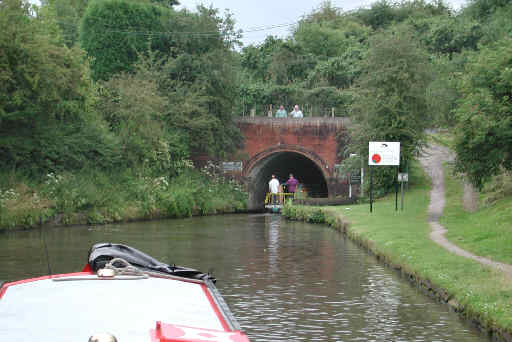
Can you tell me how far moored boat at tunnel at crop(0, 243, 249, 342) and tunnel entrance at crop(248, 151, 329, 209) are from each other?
34346 millimetres

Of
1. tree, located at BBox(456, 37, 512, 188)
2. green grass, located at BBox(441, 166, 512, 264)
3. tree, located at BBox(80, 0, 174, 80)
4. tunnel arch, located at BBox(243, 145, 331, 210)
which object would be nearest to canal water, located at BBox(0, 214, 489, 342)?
green grass, located at BBox(441, 166, 512, 264)

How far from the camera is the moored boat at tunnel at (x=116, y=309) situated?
644 cm

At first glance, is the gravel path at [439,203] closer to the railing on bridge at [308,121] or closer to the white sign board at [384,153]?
the white sign board at [384,153]

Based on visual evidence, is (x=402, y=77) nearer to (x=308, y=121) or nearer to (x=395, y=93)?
(x=395, y=93)

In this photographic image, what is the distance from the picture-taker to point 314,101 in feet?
172

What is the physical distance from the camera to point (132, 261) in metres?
11.5

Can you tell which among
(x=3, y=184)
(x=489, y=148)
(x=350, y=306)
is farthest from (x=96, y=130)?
(x=350, y=306)

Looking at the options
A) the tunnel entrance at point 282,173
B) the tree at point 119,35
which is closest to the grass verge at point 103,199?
the tunnel entrance at point 282,173

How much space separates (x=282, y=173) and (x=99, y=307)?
142 feet

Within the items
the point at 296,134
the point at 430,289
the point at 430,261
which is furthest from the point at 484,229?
the point at 296,134

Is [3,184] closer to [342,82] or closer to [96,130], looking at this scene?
[96,130]

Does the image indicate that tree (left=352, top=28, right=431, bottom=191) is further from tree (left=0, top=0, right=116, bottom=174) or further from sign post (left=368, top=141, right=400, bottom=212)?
tree (left=0, top=0, right=116, bottom=174)

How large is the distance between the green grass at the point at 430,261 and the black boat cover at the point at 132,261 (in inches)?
163

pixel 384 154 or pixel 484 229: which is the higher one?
pixel 384 154
